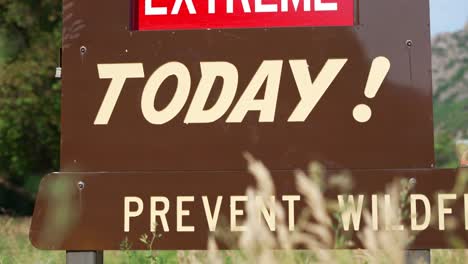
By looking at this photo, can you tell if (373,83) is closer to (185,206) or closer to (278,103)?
(278,103)

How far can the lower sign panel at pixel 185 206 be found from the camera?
3.67 m

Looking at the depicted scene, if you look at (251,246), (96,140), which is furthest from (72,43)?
(251,246)

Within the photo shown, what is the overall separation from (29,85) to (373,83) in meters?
13.6

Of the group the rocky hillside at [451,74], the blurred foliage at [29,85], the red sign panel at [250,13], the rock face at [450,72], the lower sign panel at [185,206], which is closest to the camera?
the lower sign panel at [185,206]

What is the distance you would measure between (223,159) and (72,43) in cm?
99

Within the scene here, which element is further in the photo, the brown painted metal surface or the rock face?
the rock face

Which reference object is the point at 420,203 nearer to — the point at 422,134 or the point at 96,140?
the point at 422,134

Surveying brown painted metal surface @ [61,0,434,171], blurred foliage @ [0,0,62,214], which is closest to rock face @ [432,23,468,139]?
blurred foliage @ [0,0,62,214]

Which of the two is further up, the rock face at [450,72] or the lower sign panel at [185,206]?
the rock face at [450,72]

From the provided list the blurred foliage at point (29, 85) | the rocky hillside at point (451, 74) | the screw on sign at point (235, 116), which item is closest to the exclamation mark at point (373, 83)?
the screw on sign at point (235, 116)

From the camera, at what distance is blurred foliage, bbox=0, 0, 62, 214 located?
53.4 feet

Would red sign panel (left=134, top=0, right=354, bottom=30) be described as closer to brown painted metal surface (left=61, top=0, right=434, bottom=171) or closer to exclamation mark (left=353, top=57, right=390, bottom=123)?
brown painted metal surface (left=61, top=0, right=434, bottom=171)

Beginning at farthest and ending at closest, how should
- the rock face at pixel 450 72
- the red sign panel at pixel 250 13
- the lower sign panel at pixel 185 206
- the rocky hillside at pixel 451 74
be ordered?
the rock face at pixel 450 72 → the rocky hillside at pixel 451 74 → the red sign panel at pixel 250 13 → the lower sign panel at pixel 185 206

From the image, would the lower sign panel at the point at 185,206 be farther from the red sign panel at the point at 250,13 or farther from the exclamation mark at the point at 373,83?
the red sign panel at the point at 250,13
